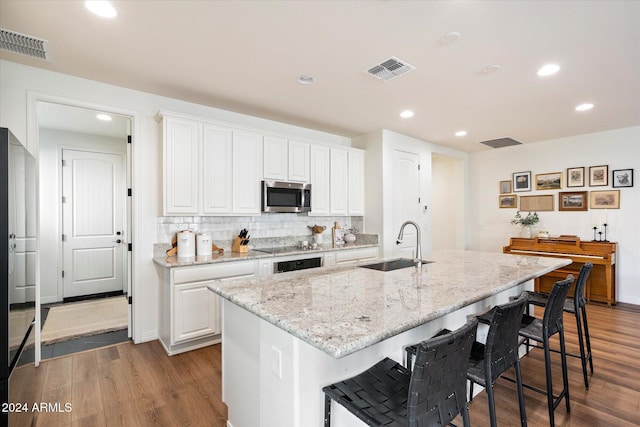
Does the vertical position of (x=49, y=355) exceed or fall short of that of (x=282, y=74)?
it falls short

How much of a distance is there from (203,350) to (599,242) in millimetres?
5529

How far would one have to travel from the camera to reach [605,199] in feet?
15.8

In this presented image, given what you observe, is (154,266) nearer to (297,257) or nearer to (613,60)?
(297,257)

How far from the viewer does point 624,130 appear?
4.64 meters

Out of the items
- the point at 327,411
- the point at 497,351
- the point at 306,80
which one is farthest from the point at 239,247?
the point at 497,351

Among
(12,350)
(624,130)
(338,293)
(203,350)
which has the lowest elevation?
(203,350)

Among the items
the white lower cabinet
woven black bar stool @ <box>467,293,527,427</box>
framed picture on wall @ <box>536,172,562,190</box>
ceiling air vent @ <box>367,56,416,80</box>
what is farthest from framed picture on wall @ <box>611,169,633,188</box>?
the white lower cabinet

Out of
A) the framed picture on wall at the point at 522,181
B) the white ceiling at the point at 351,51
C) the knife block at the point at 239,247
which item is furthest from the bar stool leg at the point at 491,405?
the framed picture on wall at the point at 522,181

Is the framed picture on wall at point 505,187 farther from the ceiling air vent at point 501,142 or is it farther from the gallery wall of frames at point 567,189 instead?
the ceiling air vent at point 501,142

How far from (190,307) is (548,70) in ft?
12.4

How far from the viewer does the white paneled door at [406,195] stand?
4863mm

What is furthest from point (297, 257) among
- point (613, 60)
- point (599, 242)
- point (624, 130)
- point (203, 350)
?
point (624, 130)

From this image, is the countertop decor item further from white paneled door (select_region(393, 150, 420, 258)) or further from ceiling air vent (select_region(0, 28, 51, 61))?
ceiling air vent (select_region(0, 28, 51, 61))

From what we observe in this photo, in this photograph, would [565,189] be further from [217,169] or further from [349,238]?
[217,169]
